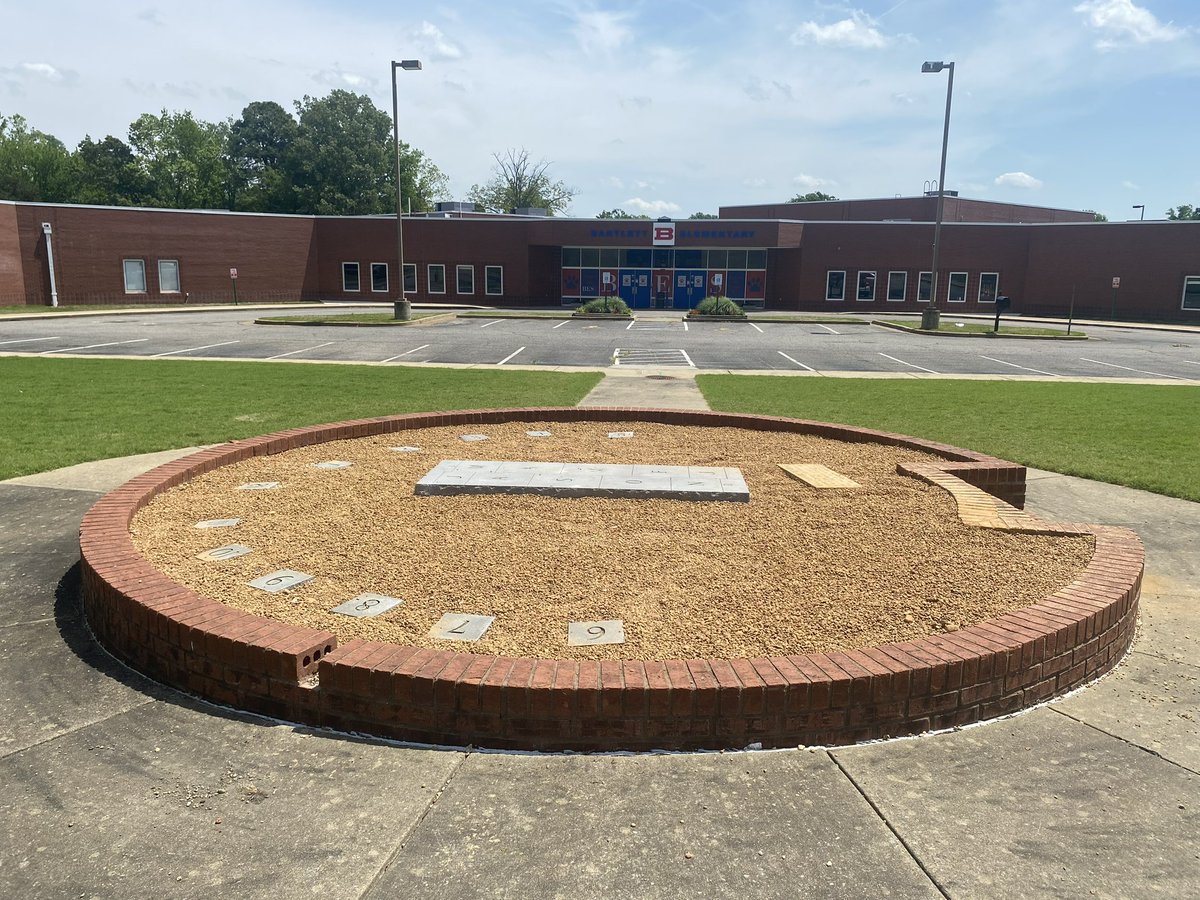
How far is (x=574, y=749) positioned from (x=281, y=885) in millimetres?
1298

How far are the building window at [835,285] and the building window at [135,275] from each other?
3695 cm

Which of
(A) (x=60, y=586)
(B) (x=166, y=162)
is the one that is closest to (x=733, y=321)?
(A) (x=60, y=586)

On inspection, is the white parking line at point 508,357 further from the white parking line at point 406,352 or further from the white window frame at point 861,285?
the white window frame at point 861,285

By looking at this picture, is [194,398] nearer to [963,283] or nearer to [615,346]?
[615,346]

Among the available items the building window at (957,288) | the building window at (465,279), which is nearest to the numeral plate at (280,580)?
the building window at (465,279)

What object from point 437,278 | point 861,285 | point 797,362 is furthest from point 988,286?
point 797,362

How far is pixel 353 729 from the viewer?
3879mm

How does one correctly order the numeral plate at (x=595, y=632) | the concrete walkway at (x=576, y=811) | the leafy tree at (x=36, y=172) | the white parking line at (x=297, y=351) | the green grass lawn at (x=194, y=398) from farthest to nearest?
the leafy tree at (x=36, y=172)
the white parking line at (x=297, y=351)
the green grass lawn at (x=194, y=398)
the numeral plate at (x=595, y=632)
the concrete walkway at (x=576, y=811)

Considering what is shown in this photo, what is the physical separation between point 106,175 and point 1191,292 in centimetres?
8468

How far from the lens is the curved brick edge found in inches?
146

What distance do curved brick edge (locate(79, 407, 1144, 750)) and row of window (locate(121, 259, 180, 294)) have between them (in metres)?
45.0

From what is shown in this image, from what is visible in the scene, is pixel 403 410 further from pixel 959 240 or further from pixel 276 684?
pixel 959 240

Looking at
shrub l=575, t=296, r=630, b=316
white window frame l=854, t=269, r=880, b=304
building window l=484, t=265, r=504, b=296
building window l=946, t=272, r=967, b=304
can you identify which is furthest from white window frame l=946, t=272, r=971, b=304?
building window l=484, t=265, r=504, b=296

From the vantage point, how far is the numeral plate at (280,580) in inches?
199
